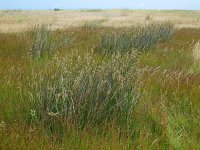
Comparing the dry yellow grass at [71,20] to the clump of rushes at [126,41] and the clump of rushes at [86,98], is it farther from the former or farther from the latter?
the clump of rushes at [86,98]

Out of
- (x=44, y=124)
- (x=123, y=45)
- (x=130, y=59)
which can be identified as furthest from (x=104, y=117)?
(x=123, y=45)

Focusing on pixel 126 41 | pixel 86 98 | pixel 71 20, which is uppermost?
pixel 86 98

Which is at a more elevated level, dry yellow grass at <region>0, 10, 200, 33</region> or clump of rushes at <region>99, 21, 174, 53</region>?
clump of rushes at <region>99, 21, 174, 53</region>

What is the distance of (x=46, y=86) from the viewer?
330 cm

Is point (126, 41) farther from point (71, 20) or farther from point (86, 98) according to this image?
point (71, 20)

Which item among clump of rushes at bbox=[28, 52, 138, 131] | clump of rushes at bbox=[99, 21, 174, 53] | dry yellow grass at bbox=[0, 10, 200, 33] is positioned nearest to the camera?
clump of rushes at bbox=[28, 52, 138, 131]

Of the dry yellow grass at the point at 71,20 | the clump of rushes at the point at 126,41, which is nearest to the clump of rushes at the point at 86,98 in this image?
the clump of rushes at the point at 126,41

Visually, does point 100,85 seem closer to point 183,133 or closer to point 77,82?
point 77,82

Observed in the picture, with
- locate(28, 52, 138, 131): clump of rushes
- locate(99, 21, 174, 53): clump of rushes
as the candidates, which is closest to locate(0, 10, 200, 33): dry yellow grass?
locate(99, 21, 174, 53): clump of rushes

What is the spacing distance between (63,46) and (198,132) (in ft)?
19.5

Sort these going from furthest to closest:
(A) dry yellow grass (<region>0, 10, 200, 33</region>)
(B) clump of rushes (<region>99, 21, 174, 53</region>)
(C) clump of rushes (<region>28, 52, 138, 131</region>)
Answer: (A) dry yellow grass (<region>0, 10, 200, 33</region>)
(B) clump of rushes (<region>99, 21, 174, 53</region>)
(C) clump of rushes (<region>28, 52, 138, 131</region>)

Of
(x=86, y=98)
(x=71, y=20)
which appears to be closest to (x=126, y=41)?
(x=86, y=98)

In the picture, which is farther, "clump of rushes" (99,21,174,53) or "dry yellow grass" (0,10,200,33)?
"dry yellow grass" (0,10,200,33)

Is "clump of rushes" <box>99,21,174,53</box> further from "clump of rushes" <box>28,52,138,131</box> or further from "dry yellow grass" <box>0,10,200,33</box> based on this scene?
"dry yellow grass" <box>0,10,200,33</box>
